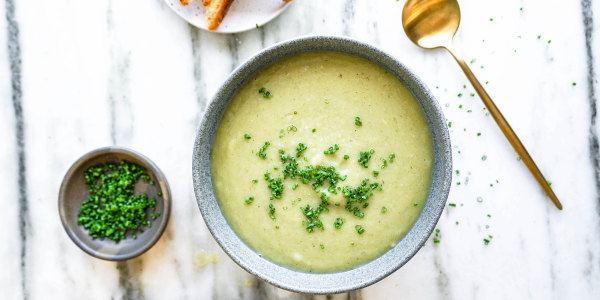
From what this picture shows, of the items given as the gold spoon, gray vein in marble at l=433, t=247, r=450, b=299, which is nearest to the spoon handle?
the gold spoon

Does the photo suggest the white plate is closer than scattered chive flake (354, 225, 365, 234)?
No

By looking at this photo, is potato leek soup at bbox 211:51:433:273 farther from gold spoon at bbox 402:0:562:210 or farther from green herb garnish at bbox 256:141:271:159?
gold spoon at bbox 402:0:562:210

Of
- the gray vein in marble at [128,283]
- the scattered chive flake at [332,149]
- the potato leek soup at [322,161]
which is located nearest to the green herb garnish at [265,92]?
the potato leek soup at [322,161]

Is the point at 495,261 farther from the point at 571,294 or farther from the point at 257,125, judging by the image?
the point at 257,125

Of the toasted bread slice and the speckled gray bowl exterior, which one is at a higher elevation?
the toasted bread slice

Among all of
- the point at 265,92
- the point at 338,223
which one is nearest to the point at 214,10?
the point at 265,92
